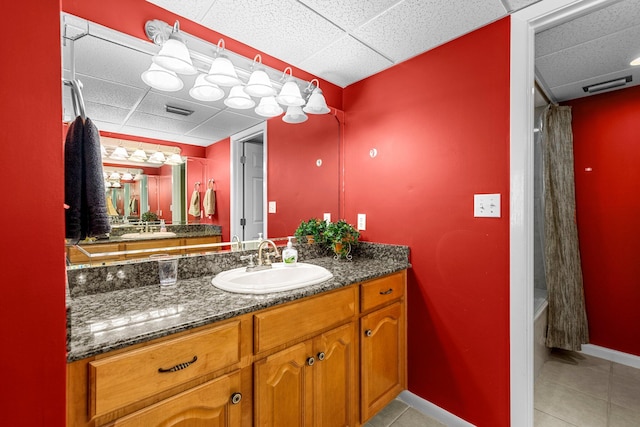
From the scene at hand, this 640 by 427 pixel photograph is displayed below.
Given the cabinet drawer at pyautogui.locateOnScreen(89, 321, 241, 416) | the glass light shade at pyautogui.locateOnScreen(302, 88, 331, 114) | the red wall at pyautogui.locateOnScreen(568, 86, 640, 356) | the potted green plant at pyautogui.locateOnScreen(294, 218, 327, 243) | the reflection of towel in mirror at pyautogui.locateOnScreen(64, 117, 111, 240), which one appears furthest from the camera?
the red wall at pyautogui.locateOnScreen(568, 86, 640, 356)

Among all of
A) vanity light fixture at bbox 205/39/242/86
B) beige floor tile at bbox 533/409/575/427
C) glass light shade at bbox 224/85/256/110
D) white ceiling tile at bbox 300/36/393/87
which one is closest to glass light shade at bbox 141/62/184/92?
vanity light fixture at bbox 205/39/242/86

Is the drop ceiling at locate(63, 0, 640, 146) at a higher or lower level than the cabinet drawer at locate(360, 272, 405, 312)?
higher

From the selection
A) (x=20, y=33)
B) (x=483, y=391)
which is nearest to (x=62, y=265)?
(x=20, y=33)

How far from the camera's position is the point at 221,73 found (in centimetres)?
139

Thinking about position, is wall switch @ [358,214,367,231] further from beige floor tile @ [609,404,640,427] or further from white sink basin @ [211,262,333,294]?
beige floor tile @ [609,404,640,427]

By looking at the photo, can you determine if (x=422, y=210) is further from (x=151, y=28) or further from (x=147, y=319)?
(x=151, y=28)

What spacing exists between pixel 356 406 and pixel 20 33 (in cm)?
174

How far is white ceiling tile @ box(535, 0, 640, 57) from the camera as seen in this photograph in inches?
54.0

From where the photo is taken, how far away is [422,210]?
1741 millimetres

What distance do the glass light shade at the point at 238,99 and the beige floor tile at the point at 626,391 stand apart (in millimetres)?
2819

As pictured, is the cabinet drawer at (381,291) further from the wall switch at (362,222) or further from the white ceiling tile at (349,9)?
the white ceiling tile at (349,9)

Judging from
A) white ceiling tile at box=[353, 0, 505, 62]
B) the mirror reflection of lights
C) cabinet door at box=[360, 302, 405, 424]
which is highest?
white ceiling tile at box=[353, 0, 505, 62]

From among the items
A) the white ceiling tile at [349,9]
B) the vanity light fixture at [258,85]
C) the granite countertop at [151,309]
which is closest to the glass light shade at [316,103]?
the vanity light fixture at [258,85]

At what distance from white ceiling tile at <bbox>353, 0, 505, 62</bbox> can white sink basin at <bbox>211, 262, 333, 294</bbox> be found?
4.21ft
